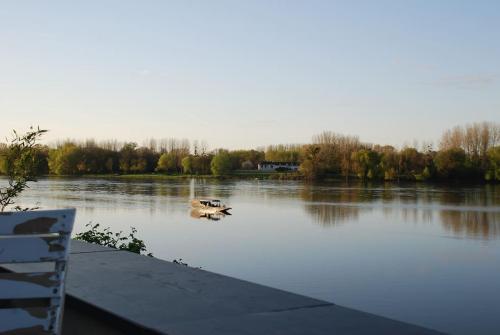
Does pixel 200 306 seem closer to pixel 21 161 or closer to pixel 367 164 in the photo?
pixel 21 161

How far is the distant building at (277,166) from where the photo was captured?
161875mm

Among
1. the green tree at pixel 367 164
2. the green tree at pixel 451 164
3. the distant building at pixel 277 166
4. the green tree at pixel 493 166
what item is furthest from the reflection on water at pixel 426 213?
the distant building at pixel 277 166

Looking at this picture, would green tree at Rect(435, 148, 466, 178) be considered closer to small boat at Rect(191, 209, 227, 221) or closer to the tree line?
the tree line

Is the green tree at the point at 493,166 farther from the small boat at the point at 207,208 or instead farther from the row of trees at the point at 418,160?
the small boat at the point at 207,208

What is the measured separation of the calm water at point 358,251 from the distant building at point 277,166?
116721 millimetres

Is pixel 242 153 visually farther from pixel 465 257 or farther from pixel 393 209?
pixel 465 257

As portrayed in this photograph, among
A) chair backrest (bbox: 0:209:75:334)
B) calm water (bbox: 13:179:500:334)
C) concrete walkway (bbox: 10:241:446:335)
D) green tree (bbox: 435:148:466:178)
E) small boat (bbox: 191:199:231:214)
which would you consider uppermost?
green tree (bbox: 435:148:466:178)

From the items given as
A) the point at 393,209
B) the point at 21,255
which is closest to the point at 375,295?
the point at 21,255

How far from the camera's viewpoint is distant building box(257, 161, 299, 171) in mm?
161875

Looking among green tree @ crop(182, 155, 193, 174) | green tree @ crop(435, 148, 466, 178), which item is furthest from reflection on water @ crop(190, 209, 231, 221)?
green tree @ crop(182, 155, 193, 174)

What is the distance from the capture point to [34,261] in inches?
87.1

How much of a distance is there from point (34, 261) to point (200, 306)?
232cm

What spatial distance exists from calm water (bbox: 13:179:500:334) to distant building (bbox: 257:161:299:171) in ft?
383

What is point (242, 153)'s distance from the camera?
17388 centimetres
